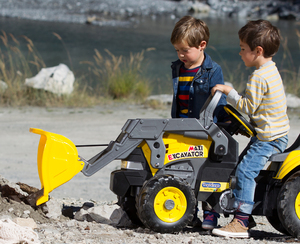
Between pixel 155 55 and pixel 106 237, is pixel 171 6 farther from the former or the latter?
pixel 106 237

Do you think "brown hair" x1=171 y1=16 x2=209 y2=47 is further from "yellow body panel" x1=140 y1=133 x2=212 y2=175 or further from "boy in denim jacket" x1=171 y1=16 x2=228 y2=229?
"yellow body panel" x1=140 y1=133 x2=212 y2=175

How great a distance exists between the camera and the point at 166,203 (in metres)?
3.01

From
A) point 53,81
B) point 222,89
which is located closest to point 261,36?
point 222,89

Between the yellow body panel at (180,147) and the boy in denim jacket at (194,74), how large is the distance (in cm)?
34

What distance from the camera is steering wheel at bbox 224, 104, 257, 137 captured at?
3042 millimetres

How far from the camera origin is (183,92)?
3.43 metres

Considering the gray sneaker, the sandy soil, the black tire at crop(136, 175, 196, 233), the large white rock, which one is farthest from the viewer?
the large white rock

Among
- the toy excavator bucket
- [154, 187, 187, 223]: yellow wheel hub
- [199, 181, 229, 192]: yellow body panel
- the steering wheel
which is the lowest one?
[154, 187, 187, 223]: yellow wheel hub

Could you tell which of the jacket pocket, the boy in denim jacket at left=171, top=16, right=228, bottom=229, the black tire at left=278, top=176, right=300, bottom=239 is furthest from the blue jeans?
the jacket pocket

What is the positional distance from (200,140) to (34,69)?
9945mm

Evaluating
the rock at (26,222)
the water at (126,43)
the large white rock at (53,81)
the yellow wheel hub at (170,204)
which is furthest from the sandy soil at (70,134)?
the water at (126,43)

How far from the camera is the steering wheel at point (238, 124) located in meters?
3.04

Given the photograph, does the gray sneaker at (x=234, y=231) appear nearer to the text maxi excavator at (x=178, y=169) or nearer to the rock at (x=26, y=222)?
the text maxi excavator at (x=178, y=169)

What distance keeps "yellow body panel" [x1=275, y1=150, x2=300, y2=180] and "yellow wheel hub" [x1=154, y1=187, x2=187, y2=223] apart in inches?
28.3
